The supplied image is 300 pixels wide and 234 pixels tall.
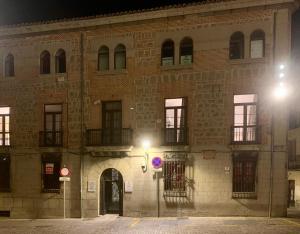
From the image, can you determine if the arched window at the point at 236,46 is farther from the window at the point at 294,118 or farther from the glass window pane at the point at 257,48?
the window at the point at 294,118

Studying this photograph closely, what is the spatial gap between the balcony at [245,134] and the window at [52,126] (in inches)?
386

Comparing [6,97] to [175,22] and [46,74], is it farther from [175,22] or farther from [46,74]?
[175,22]

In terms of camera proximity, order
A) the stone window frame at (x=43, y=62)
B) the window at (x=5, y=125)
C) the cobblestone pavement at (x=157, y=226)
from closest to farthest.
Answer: the cobblestone pavement at (x=157, y=226), the stone window frame at (x=43, y=62), the window at (x=5, y=125)

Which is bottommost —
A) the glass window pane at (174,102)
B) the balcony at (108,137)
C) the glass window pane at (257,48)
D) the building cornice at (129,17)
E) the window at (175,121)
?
the balcony at (108,137)

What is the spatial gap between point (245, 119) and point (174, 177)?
4.70 metres

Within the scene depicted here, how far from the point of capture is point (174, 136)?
58.1ft

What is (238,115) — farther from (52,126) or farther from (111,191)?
(52,126)

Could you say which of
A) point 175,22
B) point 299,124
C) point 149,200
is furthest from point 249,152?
point 299,124

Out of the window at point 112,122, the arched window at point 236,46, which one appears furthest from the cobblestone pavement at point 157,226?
the arched window at point 236,46

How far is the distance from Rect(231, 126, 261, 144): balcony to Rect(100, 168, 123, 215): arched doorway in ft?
21.8

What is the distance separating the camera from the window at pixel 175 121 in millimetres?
17625

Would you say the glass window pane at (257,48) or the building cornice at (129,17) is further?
the glass window pane at (257,48)

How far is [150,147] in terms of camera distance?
17938 mm

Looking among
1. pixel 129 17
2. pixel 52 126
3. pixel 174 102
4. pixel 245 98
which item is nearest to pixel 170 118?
pixel 174 102
